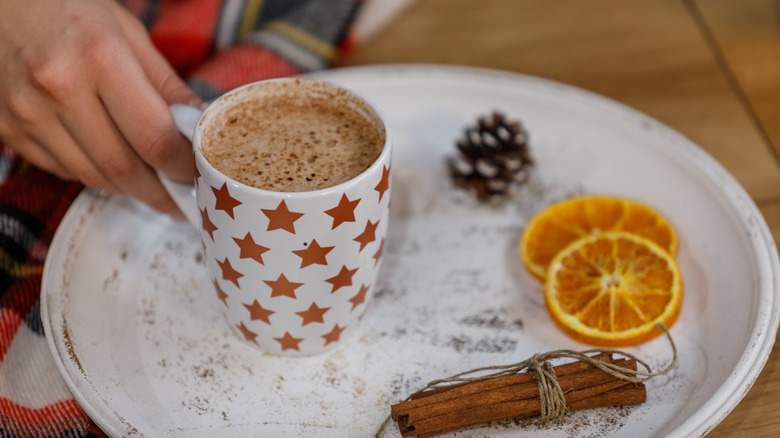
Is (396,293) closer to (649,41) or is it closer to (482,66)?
(482,66)

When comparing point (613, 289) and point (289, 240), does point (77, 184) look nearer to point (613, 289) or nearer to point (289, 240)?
point (289, 240)

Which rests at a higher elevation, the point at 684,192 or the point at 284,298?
the point at 684,192

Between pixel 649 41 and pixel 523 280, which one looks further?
pixel 649 41

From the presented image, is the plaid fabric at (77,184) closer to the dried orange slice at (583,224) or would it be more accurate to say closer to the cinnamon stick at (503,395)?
the cinnamon stick at (503,395)

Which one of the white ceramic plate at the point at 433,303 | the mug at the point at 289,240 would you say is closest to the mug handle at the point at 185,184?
the mug at the point at 289,240

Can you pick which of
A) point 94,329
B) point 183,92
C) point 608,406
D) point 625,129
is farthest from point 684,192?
point 94,329

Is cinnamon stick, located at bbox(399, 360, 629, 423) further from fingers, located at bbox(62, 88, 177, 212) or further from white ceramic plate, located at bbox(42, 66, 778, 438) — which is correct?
fingers, located at bbox(62, 88, 177, 212)

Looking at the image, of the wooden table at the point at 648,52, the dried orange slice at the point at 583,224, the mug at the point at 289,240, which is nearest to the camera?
the mug at the point at 289,240
